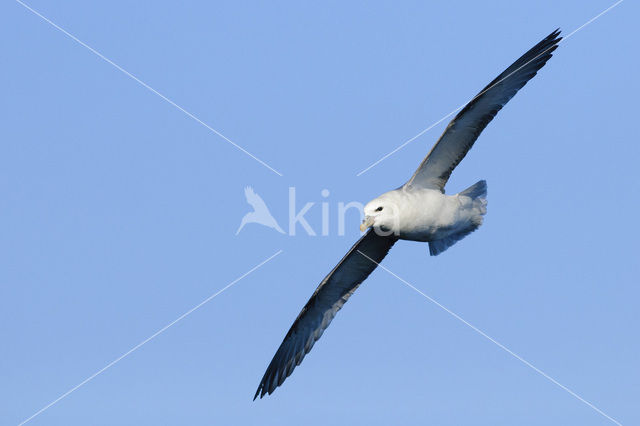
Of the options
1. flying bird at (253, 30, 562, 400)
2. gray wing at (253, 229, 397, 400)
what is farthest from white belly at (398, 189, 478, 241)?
gray wing at (253, 229, 397, 400)

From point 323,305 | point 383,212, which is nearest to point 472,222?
point 383,212

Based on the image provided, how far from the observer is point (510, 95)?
39.1 feet

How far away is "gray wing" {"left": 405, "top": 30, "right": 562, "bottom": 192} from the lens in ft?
38.5

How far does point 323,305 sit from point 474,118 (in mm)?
3398

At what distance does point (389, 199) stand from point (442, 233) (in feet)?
3.00

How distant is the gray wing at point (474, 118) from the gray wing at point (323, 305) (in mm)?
1120

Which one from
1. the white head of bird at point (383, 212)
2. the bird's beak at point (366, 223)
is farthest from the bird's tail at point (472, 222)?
the bird's beak at point (366, 223)

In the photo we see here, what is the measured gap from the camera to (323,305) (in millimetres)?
13508

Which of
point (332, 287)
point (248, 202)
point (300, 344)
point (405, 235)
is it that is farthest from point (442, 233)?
point (248, 202)

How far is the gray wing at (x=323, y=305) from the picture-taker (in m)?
12.9

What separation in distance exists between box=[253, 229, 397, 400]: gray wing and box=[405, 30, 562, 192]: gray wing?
3.67ft

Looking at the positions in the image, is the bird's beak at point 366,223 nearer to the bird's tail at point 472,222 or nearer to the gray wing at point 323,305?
the bird's tail at point 472,222

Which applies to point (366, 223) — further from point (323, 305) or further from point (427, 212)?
point (323, 305)

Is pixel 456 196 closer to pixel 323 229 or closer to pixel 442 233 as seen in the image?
pixel 442 233
